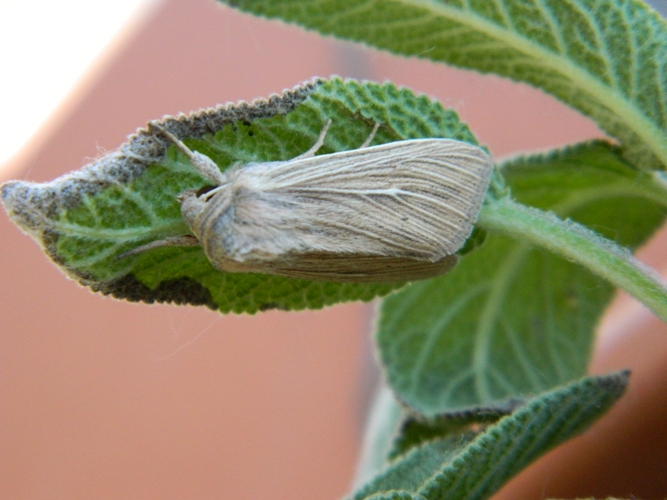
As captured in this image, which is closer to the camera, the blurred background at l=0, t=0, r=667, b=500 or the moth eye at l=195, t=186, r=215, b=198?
the moth eye at l=195, t=186, r=215, b=198

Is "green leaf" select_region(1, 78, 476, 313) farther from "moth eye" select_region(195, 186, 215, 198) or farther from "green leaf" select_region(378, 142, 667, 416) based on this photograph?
"green leaf" select_region(378, 142, 667, 416)

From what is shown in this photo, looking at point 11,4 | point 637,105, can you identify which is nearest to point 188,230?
point 637,105

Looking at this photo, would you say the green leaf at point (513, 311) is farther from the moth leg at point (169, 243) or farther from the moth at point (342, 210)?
the moth leg at point (169, 243)

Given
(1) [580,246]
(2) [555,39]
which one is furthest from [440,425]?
(2) [555,39]

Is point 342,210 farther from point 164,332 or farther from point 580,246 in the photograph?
point 164,332

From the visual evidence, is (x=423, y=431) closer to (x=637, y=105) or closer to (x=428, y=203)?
(x=428, y=203)

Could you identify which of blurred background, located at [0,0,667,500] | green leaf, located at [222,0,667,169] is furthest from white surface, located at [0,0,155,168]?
green leaf, located at [222,0,667,169]
